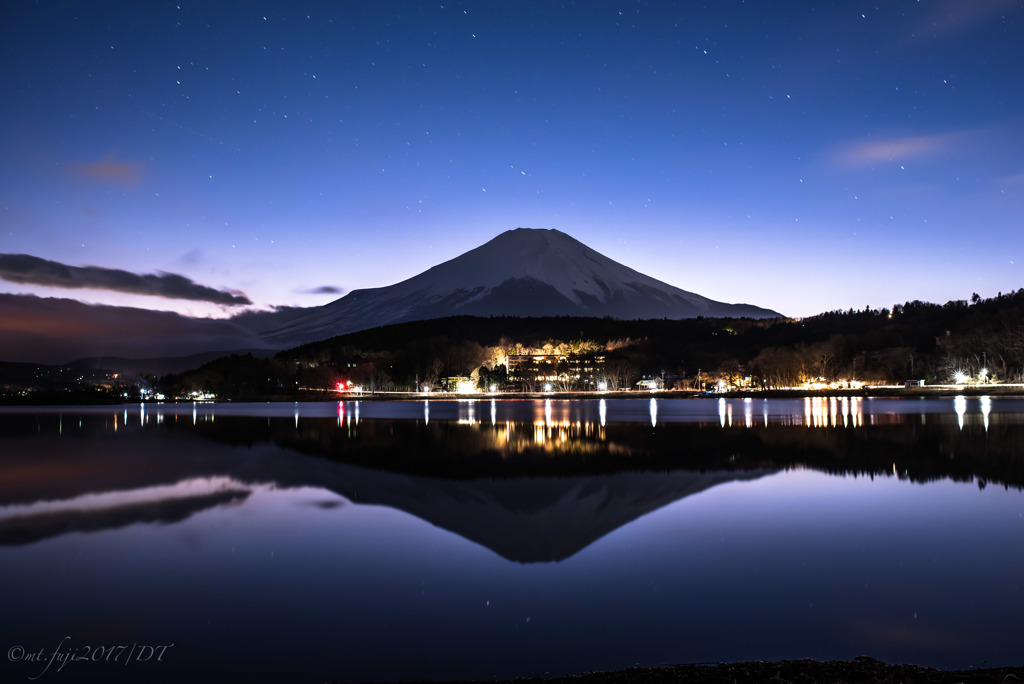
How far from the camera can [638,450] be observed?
23875 mm

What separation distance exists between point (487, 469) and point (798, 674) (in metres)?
14.5

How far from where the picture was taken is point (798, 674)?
5.57 m

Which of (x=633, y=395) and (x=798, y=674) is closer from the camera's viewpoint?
(x=798, y=674)

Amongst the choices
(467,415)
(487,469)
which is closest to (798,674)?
(487,469)

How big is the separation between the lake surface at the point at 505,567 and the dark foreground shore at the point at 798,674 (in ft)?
1.36

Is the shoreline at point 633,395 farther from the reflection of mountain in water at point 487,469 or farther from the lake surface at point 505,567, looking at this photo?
the lake surface at point 505,567

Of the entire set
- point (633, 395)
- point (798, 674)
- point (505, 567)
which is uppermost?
point (798, 674)

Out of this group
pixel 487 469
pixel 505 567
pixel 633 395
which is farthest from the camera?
pixel 633 395

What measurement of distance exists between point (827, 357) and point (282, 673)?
11001 centimetres

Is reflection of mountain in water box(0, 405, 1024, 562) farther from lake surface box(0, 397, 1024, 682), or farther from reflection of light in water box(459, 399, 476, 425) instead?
reflection of light in water box(459, 399, 476, 425)

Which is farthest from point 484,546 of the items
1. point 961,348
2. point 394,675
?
point 961,348

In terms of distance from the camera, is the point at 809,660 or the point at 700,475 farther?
the point at 700,475

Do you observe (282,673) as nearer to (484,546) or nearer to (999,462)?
(484,546)

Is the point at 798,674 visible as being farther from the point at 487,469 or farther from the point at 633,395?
the point at 633,395
